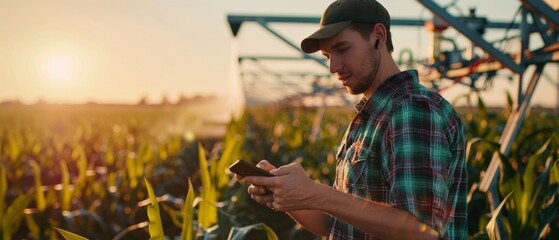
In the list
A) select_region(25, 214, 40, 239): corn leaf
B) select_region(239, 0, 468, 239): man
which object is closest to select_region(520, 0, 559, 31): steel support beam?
select_region(239, 0, 468, 239): man

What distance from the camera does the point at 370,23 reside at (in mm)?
1340

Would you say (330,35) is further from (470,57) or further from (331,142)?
(331,142)

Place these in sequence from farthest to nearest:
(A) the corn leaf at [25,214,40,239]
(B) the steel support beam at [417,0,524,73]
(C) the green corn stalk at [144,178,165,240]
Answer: (A) the corn leaf at [25,214,40,239]
(B) the steel support beam at [417,0,524,73]
(C) the green corn stalk at [144,178,165,240]

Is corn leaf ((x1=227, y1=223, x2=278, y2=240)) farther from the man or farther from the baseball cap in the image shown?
the baseball cap

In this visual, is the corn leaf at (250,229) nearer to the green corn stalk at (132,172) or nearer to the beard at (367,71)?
the beard at (367,71)

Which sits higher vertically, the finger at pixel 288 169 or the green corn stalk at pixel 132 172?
the finger at pixel 288 169

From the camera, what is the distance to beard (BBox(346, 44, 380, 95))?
1351 millimetres

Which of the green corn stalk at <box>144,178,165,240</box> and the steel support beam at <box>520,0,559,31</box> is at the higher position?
the steel support beam at <box>520,0,559,31</box>

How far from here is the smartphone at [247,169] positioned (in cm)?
118

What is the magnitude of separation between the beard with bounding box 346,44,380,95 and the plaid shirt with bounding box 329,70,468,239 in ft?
0.13

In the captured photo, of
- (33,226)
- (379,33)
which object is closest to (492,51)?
(379,33)

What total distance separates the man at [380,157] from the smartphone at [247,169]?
22mm

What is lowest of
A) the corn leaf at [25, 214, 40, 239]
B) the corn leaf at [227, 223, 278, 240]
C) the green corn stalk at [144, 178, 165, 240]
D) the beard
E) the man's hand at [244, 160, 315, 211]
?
the corn leaf at [25, 214, 40, 239]

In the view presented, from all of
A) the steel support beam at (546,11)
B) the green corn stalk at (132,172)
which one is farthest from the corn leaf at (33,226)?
the steel support beam at (546,11)
